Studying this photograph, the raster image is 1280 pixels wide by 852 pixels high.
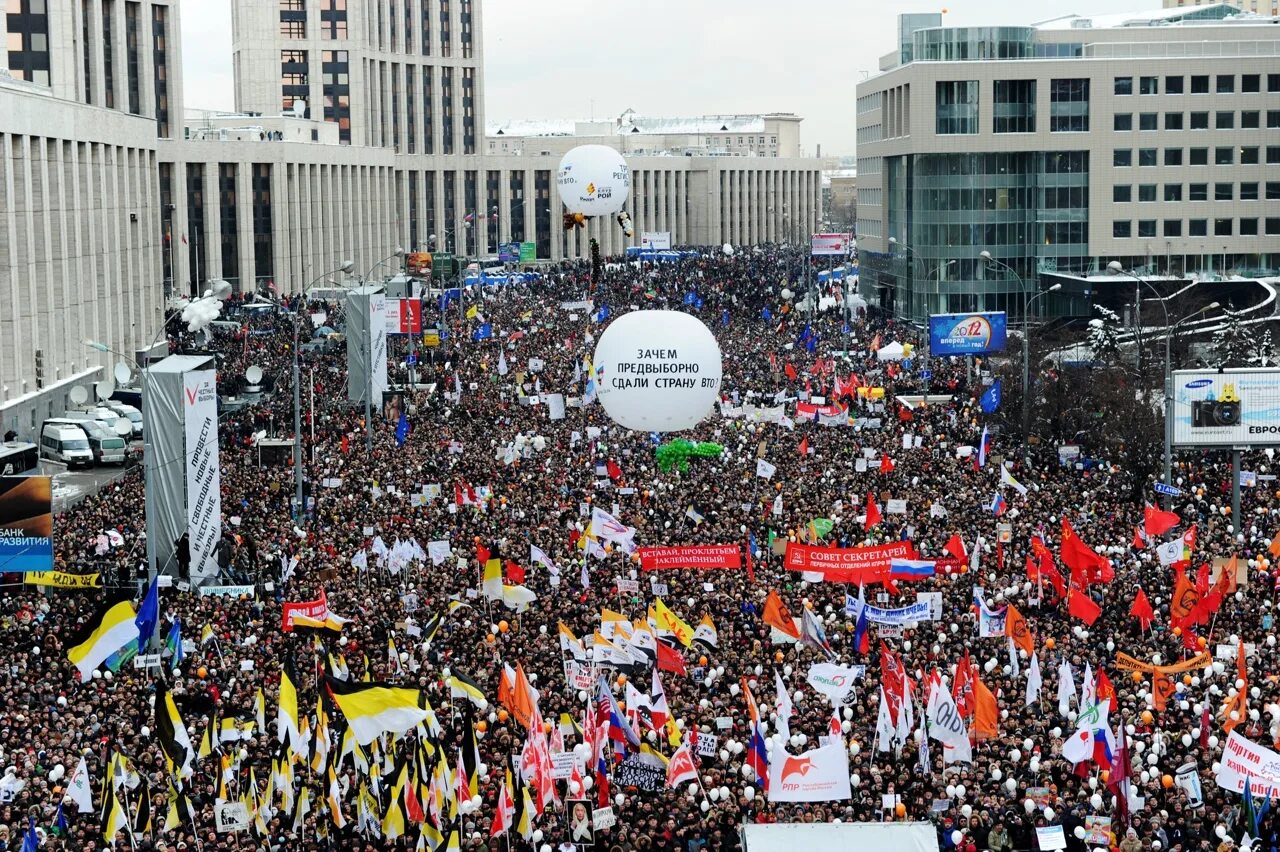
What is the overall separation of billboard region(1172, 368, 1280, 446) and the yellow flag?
16.1 meters

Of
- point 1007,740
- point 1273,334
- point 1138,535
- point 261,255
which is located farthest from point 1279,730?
point 261,255

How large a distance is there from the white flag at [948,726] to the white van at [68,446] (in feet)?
108

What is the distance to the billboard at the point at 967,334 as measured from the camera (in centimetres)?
5469

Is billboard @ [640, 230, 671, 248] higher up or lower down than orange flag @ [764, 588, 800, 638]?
higher up

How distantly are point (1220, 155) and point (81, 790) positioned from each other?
66454 mm

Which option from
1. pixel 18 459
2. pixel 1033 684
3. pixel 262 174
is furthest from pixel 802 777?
pixel 262 174

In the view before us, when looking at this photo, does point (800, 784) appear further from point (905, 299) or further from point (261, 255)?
point (261, 255)

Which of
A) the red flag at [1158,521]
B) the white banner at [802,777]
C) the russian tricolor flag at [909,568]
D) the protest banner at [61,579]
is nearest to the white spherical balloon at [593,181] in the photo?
the red flag at [1158,521]

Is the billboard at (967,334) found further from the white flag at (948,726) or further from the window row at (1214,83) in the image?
the white flag at (948,726)

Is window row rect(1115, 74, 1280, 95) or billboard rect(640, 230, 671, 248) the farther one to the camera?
billboard rect(640, 230, 671, 248)

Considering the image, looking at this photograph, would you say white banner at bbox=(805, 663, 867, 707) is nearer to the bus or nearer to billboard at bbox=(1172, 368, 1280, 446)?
billboard at bbox=(1172, 368, 1280, 446)

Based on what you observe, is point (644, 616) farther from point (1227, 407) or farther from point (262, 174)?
point (262, 174)

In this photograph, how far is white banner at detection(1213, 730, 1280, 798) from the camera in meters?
19.7

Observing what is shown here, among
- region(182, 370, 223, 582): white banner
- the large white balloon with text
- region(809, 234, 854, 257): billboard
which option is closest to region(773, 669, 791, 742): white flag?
region(182, 370, 223, 582): white banner
